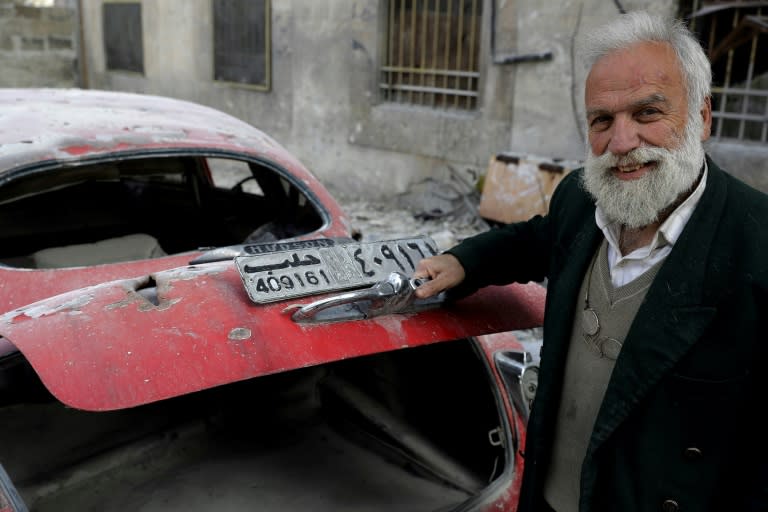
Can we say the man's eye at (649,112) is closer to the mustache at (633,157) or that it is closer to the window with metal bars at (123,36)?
the mustache at (633,157)

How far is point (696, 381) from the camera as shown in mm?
1478

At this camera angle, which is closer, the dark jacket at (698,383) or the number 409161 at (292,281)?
the dark jacket at (698,383)

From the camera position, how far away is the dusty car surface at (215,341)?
1.69 meters

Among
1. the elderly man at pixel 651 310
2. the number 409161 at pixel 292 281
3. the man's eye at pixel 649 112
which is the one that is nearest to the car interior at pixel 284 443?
the elderly man at pixel 651 310

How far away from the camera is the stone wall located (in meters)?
11.9

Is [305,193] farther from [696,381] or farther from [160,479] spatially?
[696,381]

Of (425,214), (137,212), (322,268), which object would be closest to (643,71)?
(322,268)

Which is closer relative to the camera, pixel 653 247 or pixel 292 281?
pixel 653 247

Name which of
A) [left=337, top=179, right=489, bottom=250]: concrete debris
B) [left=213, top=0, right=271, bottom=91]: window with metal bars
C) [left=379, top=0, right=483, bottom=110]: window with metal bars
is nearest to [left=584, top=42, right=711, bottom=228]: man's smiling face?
[left=337, top=179, right=489, bottom=250]: concrete debris

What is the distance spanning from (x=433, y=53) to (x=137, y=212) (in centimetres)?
557

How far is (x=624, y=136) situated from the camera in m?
1.66

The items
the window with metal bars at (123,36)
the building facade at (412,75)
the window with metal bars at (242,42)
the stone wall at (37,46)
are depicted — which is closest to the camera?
the building facade at (412,75)

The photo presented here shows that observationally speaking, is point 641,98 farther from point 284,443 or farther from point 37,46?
point 37,46

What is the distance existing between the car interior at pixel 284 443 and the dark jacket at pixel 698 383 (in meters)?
0.67
